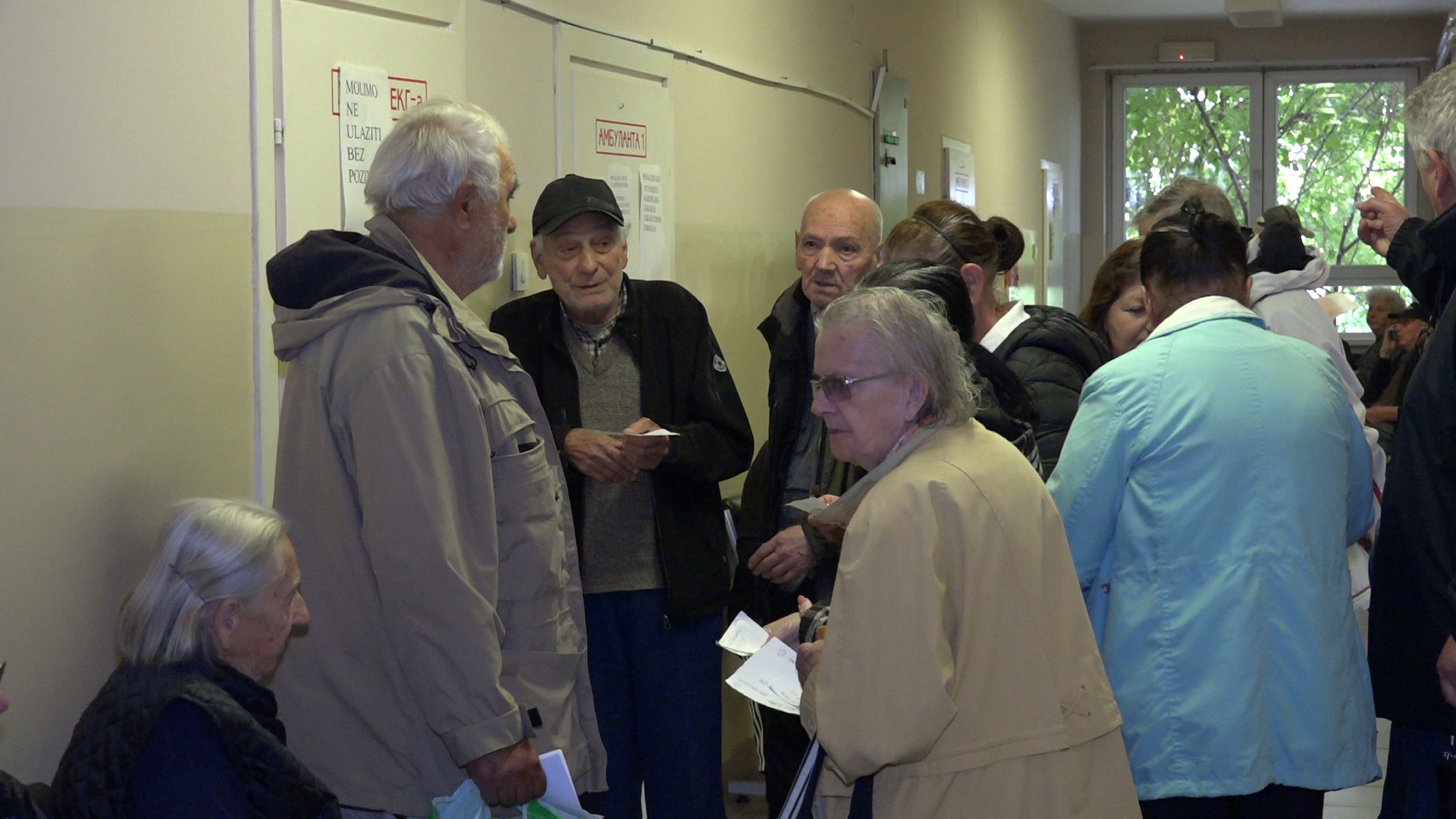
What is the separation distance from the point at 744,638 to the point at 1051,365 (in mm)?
1210

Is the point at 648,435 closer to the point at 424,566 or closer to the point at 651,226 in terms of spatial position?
the point at 424,566

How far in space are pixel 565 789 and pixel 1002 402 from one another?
1.13 meters

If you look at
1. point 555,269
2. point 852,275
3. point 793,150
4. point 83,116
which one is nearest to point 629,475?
point 555,269

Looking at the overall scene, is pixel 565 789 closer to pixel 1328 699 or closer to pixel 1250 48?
pixel 1328 699

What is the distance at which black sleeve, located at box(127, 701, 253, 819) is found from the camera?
5.93ft

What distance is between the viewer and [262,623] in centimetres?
198

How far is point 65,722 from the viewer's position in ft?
6.91

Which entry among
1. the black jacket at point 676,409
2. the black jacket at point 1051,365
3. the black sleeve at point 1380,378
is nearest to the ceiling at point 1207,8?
the black sleeve at point 1380,378

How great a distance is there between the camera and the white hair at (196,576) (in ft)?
6.28

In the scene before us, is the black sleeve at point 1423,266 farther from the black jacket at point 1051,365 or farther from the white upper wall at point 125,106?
the white upper wall at point 125,106

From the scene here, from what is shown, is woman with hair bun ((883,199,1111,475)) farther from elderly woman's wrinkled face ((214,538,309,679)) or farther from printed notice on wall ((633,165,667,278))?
elderly woman's wrinkled face ((214,538,309,679))

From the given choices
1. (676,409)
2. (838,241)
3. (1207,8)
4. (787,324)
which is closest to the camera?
(676,409)

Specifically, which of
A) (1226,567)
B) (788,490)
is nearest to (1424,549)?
(1226,567)

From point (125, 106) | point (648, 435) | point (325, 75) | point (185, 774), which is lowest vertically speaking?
point (185, 774)
